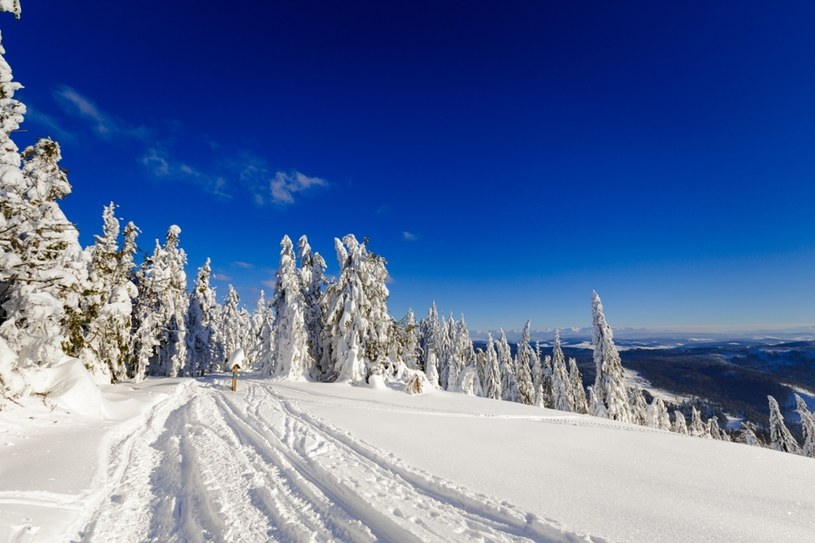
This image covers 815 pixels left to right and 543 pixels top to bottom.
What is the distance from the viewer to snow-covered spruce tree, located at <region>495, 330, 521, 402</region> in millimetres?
47753

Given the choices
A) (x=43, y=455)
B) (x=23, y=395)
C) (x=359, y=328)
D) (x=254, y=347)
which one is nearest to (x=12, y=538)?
(x=43, y=455)

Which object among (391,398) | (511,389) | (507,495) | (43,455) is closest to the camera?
(507,495)

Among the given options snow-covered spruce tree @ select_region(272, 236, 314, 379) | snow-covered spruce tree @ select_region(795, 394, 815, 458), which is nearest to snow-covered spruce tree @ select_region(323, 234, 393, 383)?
snow-covered spruce tree @ select_region(272, 236, 314, 379)

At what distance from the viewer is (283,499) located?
5.61 meters

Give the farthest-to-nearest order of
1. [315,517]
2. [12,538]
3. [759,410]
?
[759,410], [315,517], [12,538]

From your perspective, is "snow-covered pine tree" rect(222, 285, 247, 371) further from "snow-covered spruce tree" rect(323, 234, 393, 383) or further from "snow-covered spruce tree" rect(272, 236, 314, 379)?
"snow-covered spruce tree" rect(323, 234, 393, 383)

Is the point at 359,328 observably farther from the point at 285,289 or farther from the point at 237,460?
the point at 237,460

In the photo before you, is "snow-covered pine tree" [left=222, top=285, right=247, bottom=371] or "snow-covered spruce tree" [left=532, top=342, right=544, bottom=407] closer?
"snow-covered spruce tree" [left=532, top=342, right=544, bottom=407]

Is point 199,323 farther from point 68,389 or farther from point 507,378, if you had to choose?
point 507,378

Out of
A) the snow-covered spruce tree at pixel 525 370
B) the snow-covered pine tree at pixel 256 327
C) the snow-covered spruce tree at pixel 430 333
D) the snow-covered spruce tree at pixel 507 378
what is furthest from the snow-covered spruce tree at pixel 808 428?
the snow-covered pine tree at pixel 256 327

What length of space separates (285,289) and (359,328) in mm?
9356

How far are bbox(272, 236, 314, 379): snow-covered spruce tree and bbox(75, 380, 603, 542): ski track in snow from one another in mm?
19872

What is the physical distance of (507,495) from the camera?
19.1ft

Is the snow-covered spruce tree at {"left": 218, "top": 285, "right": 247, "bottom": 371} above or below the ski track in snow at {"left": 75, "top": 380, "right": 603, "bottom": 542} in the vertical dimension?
above
